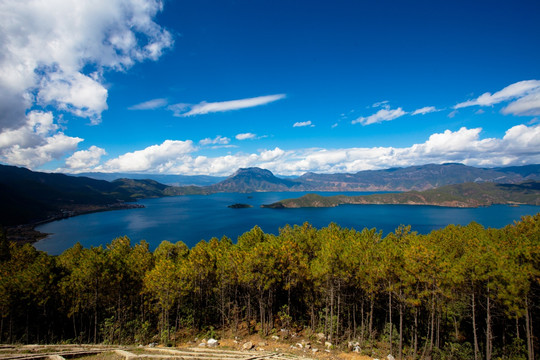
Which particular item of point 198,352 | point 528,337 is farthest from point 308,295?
point 528,337

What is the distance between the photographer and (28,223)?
200 meters

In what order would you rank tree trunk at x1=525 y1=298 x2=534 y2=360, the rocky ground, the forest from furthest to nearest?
the forest → tree trunk at x1=525 y1=298 x2=534 y2=360 → the rocky ground

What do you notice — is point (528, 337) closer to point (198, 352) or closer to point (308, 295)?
point (308, 295)

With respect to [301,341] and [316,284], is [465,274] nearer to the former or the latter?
[316,284]

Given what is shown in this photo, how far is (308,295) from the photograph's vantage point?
3428 centimetres

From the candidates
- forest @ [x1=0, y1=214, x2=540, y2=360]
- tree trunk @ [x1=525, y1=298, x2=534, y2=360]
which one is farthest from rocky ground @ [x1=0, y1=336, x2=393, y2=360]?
tree trunk @ [x1=525, y1=298, x2=534, y2=360]

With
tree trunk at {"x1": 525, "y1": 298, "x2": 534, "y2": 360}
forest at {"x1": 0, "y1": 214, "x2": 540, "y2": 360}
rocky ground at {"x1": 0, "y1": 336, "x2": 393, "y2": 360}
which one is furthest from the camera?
forest at {"x1": 0, "y1": 214, "x2": 540, "y2": 360}

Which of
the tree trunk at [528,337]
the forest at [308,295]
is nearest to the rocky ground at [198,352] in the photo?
the forest at [308,295]

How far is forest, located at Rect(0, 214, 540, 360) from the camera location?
2402 cm

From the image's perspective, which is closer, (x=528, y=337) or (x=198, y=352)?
(x=528, y=337)

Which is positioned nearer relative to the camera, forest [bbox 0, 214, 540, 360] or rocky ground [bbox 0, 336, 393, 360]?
rocky ground [bbox 0, 336, 393, 360]

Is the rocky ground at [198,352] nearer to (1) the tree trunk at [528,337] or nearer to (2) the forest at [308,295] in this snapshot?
(2) the forest at [308,295]

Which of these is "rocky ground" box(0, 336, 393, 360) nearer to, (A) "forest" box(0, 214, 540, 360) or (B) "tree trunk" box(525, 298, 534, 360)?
(A) "forest" box(0, 214, 540, 360)

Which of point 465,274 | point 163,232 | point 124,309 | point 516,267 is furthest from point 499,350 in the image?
point 163,232
